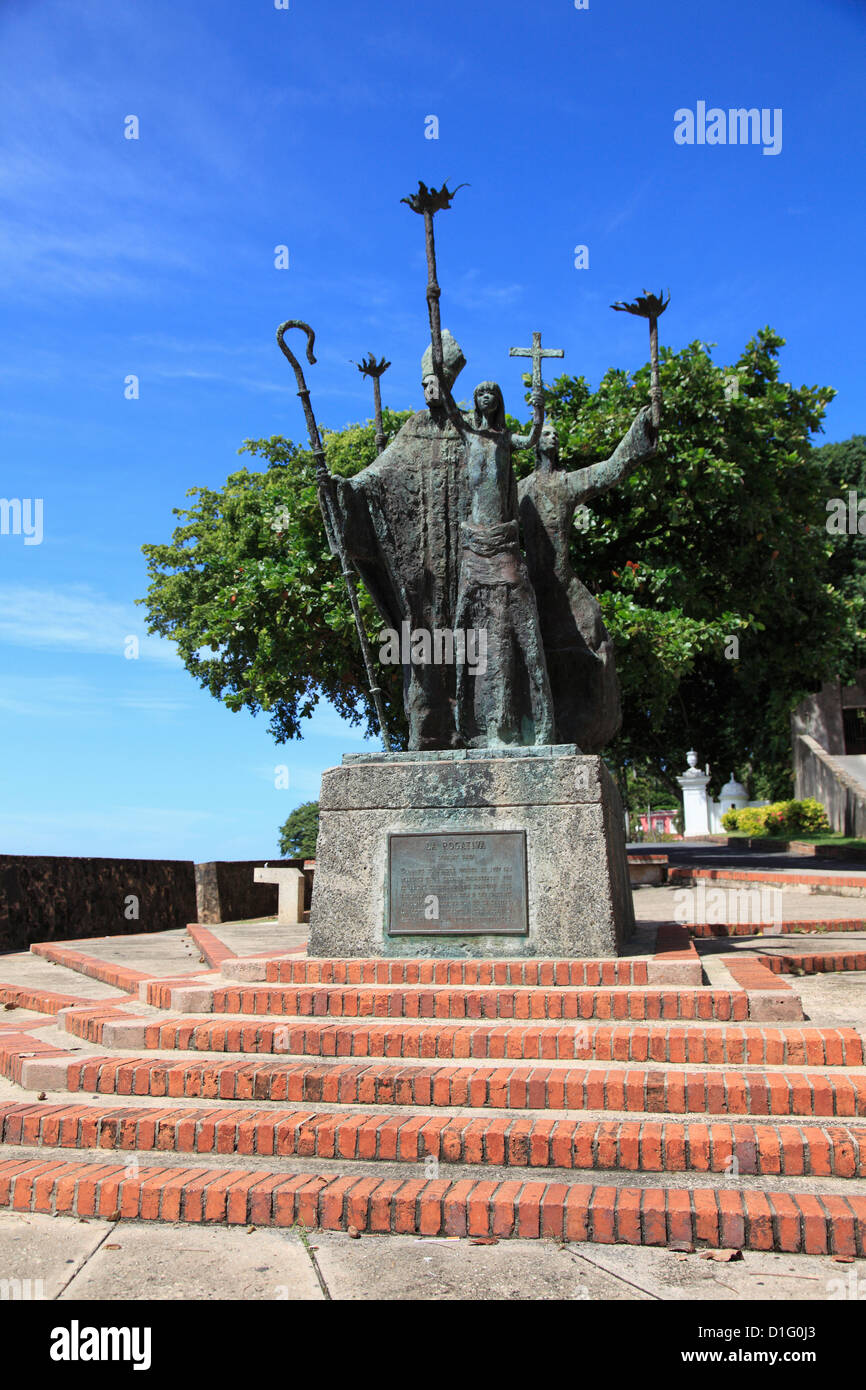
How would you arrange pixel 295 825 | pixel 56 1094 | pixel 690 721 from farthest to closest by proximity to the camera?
pixel 295 825 < pixel 690 721 < pixel 56 1094

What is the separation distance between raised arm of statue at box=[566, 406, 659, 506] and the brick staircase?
3.13 meters

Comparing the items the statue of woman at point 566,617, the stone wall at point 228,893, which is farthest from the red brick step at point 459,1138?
the stone wall at point 228,893

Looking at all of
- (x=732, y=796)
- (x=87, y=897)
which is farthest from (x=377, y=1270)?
(x=732, y=796)

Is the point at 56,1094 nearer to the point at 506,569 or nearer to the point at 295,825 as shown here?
the point at 506,569

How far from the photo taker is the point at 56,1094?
480cm

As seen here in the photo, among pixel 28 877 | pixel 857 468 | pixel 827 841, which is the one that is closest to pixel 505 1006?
pixel 28 877

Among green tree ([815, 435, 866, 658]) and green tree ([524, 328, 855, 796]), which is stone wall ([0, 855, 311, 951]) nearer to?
green tree ([524, 328, 855, 796])

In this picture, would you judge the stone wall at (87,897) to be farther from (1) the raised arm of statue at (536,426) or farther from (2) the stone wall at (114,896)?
(1) the raised arm of statue at (536,426)

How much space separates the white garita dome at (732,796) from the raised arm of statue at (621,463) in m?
35.2

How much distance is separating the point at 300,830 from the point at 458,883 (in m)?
40.3

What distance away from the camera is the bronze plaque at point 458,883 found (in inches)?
241

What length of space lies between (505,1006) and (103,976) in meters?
3.62

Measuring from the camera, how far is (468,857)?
6.24m

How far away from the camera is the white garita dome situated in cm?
4116
